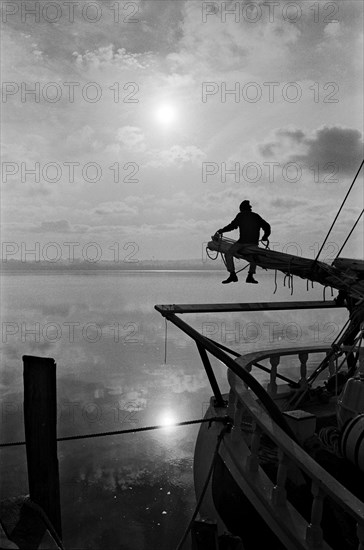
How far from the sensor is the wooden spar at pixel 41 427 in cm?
637

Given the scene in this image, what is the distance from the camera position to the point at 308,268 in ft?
33.3

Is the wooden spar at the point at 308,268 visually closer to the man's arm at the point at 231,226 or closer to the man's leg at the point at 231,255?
the man's leg at the point at 231,255

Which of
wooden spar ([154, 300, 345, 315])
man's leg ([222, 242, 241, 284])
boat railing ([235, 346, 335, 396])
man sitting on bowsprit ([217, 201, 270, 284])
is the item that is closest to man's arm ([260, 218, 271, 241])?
man sitting on bowsprit ([217, 201, 270, 284])

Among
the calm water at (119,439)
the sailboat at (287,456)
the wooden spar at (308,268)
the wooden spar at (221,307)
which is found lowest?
the calm water at (119,439)

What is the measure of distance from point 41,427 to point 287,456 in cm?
363

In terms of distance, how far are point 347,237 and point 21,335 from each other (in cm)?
5881

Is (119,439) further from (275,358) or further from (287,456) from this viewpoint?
(287,456)

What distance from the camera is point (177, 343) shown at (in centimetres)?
5422

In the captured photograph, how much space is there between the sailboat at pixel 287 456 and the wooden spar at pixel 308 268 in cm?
3

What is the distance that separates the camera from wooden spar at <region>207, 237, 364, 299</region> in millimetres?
9258

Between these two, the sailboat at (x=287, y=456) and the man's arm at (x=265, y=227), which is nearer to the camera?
the sailboat at (x=287, y=456)

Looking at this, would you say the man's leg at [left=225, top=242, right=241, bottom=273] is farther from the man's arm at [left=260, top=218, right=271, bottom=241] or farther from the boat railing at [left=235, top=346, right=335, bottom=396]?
the boat railing at [left=235, top=346, right=335, bottom=396]

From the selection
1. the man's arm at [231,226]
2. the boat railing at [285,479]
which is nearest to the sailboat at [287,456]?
the boat railing at [285,479]

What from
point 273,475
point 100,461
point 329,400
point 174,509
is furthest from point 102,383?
point 273,475
